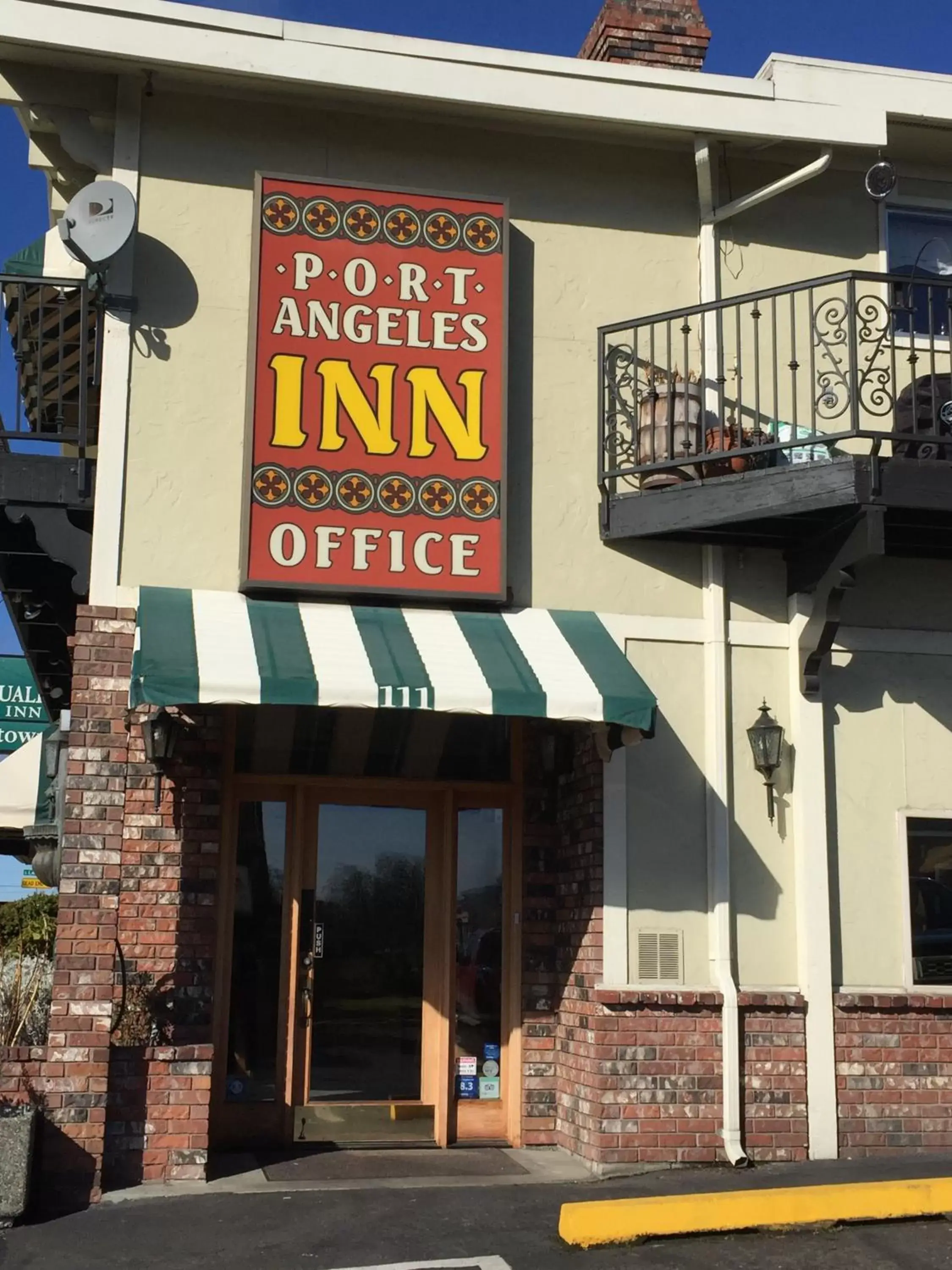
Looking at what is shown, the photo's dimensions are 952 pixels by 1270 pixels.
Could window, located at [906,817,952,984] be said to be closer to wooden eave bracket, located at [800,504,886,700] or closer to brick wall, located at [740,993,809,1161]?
brick wall, located at [740,993,809,1161]

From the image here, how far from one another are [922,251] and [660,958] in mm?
5379

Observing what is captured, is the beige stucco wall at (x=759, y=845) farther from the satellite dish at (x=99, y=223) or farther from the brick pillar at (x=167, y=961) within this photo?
the satellite dish at (x=99, y=223)

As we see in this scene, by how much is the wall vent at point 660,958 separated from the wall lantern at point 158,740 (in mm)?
Result: 3046

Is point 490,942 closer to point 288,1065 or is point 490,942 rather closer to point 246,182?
point 288,1065

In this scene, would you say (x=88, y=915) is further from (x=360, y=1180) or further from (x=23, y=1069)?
(x=360, y=1180)

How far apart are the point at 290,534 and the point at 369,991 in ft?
10.1

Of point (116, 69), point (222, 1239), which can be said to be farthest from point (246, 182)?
point (222, 1239)

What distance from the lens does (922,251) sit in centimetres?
1003

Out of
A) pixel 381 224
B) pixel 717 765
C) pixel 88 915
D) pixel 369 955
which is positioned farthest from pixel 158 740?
pixel 381 224

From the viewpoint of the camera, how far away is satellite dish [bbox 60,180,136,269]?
822 centimetres

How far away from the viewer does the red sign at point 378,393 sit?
859 centimetres

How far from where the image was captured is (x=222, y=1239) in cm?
666

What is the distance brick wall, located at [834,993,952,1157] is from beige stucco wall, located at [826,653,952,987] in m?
0.20

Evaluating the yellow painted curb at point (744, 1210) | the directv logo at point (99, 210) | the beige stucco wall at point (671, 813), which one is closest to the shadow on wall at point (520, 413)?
the beige stucco wall at point (671, 813)
